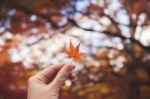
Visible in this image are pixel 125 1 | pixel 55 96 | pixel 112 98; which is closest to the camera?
pixel 55 96

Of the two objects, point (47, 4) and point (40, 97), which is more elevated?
point (40, 97)

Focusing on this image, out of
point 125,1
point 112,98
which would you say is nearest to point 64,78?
point 112,98

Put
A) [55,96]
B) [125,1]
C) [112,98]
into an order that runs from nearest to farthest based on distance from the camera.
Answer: [55,96]
[112,98]
[125,1]

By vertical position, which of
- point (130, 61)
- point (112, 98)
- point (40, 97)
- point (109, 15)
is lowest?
point (112, 98)

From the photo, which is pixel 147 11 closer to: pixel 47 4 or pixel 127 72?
pixel 127 72
